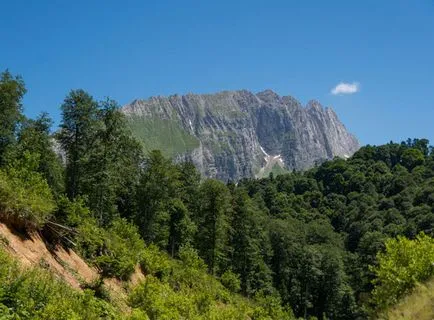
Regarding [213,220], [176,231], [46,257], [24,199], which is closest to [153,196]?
[213,220]

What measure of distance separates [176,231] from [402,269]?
37877 millimetres

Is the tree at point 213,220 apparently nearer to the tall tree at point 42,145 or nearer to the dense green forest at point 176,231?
the dense green forest at point 176,231

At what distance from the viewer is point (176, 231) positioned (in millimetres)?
60625

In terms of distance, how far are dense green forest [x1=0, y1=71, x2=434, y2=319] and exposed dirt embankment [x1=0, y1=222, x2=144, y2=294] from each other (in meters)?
0.52

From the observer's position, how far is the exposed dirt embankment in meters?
15.1

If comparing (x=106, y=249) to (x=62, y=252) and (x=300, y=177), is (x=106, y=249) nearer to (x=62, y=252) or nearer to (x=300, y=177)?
(x=62, y=252)

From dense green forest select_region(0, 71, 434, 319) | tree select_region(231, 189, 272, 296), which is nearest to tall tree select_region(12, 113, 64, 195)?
dense green forest select_region(0, 71, 434, 319)

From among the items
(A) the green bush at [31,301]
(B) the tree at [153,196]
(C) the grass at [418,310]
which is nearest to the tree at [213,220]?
(B) the tree at [153,196]

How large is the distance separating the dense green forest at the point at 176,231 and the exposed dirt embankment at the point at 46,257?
517mm

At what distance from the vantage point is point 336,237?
101375 mm

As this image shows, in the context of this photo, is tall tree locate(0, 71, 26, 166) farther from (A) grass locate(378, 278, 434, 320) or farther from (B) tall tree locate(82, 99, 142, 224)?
(A) grass locate(378, 278, 434, 320)

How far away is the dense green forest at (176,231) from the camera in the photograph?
16906mm

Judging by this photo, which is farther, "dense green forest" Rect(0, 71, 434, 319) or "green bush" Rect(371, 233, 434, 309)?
"green bush" Rect(371, 233, 434, 309)

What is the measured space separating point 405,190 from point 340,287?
156ft
